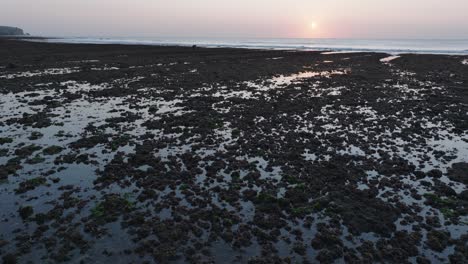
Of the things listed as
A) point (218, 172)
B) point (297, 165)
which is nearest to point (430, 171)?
point (297, 165)

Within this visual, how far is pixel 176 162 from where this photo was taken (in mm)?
16266

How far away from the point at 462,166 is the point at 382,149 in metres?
3.55

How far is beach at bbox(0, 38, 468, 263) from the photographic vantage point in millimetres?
10117

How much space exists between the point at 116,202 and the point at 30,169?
546 centimetres

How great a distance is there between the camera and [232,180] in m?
14.6

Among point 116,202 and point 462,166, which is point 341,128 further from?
point 116,202

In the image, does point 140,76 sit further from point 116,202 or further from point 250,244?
point 250,244

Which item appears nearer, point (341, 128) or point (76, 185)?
point (76, 185)

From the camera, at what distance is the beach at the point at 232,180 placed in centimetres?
1012

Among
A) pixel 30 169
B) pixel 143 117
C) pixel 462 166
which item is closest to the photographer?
pixel 30 169

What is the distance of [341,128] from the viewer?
72.0ft

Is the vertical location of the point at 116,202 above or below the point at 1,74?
below

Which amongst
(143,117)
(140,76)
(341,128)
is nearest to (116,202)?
(143,117)

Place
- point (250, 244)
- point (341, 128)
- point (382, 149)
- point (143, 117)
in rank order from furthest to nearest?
point (143, 117), point (341, 128), point (382, 149), point (250, 244)
